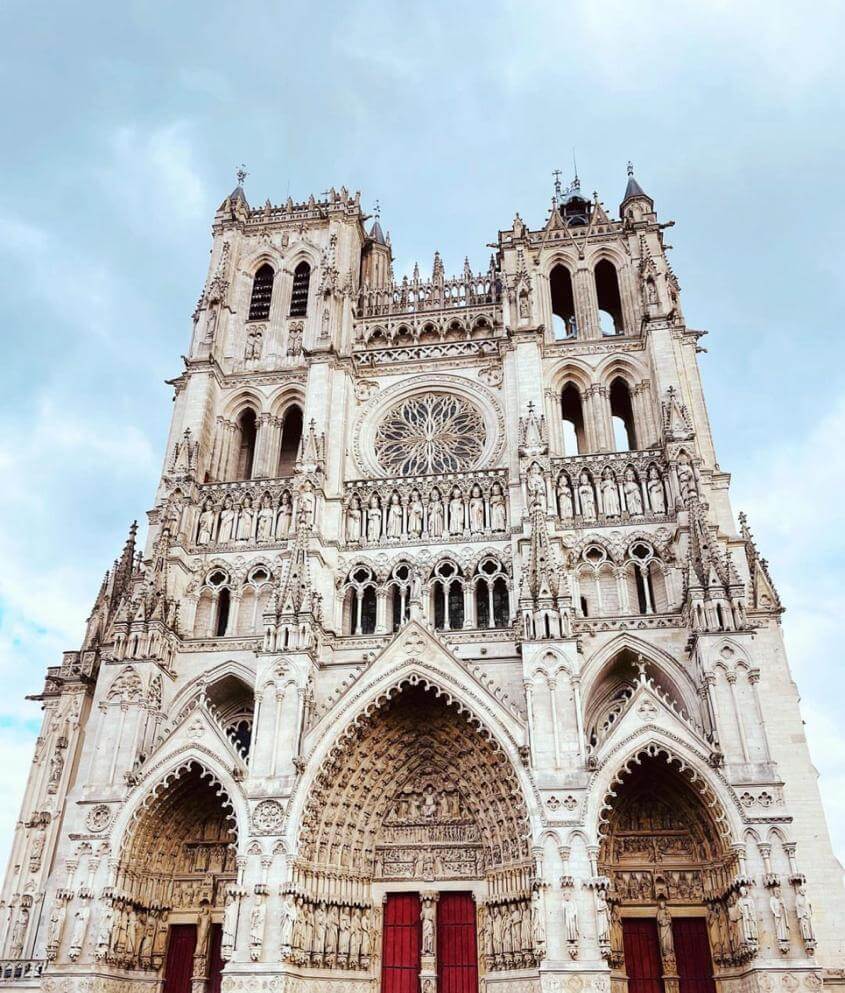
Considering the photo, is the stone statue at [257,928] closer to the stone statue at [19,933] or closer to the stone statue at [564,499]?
the stone statue at [19,933]

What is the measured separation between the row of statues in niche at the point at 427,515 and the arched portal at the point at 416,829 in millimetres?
4912

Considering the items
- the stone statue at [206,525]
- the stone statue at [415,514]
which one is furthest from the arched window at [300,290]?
the stone statue at [415,514]

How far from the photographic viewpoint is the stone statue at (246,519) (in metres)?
24.2

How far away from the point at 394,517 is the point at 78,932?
1209cm

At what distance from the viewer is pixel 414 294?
97.8ft

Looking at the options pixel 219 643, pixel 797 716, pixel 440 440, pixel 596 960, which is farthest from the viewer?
pixel 440 440

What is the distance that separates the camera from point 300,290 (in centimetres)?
3052

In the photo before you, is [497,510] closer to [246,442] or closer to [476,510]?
[476,510]

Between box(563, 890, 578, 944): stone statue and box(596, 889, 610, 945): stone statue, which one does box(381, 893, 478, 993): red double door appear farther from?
box(596, 889, 610, 945): stone statue

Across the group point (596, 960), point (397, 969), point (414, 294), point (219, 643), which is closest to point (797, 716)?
point (596, 960)

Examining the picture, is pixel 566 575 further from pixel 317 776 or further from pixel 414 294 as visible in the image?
pixel 414 294

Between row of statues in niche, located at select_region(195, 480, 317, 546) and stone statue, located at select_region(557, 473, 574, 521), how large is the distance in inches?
284

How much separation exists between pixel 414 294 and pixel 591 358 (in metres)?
6.97

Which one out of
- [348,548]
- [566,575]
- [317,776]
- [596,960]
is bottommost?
[596,960]
